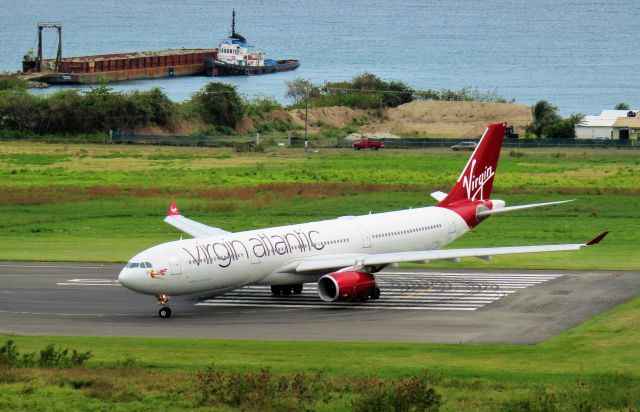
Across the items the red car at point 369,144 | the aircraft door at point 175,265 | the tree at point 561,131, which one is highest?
the tree at point 561,131

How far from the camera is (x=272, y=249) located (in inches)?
2112

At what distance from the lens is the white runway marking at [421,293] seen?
54.3 m

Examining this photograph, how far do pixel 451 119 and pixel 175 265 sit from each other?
14828 cm

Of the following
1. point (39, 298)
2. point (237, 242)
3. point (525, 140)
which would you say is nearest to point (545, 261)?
point (237, 242)

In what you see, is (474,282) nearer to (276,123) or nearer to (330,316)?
(330,316)

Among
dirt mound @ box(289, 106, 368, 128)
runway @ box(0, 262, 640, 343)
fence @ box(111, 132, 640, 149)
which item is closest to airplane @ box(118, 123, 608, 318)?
runway @ box(0, 262, 640, 343)

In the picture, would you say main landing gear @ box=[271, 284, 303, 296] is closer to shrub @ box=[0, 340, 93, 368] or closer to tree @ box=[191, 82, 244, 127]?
shrub @ box=[0, 340, 93, 368]

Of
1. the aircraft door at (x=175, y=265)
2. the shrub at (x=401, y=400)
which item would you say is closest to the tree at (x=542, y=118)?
the aircraft door at (x=175, y=265)

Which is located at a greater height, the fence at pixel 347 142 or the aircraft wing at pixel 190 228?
the fence at pixel 347 142

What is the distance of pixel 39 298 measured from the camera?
56250mm

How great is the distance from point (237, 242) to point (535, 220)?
124 feet

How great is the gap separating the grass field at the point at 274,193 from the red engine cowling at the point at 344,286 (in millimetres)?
14749

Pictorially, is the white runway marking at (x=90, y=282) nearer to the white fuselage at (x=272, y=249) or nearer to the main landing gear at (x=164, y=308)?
the main landing gear at (x=164, y=308)

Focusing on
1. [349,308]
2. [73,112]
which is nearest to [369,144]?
[73,112]
